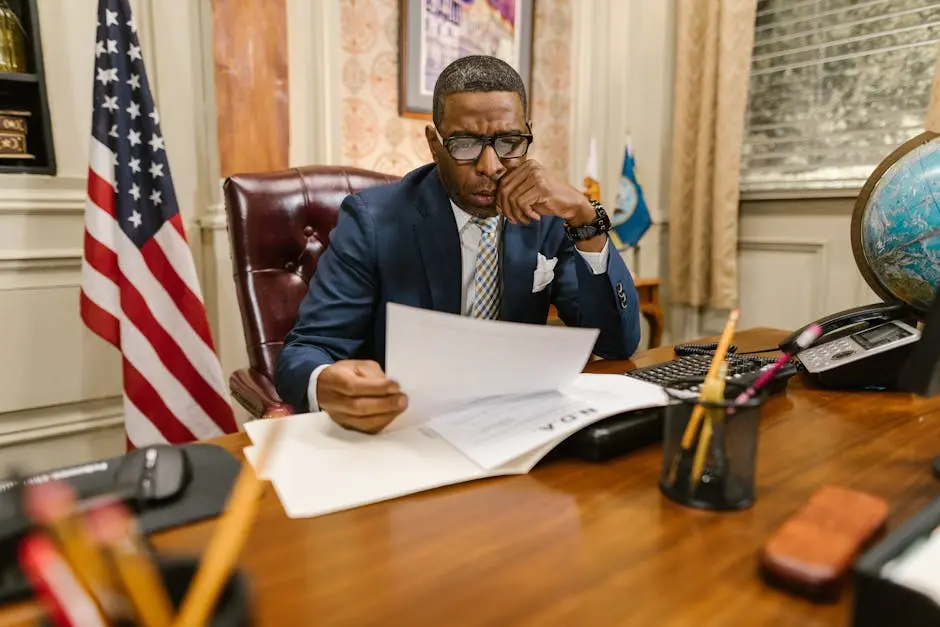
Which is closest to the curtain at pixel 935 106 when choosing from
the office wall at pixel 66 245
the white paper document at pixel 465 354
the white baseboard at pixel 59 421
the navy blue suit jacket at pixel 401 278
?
the navy blue suit jacket at pixel 401 278

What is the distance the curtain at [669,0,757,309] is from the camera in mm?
2705

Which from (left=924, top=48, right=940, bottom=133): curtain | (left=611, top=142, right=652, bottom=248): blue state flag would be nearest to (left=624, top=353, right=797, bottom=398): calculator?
(left=924, top=48, right=940, bottom=133): curtain

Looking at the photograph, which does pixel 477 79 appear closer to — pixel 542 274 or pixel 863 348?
pixel 542 274

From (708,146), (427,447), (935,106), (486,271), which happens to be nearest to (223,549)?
(427,447)

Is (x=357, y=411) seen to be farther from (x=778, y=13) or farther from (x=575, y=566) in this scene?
(x=778, y=13)

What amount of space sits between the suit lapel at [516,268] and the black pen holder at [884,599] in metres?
0.97

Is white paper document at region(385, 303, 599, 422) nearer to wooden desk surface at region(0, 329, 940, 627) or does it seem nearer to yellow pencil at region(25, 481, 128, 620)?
wooden desk surface at region(0, 329, 940, 627)

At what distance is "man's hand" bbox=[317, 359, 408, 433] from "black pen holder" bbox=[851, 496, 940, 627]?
49 cm

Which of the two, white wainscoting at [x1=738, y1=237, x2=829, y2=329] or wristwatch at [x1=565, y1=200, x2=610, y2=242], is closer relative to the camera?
wristwatch at [x1=565, y1=200, x2=610, y2=242]

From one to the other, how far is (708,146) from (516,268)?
1.89m

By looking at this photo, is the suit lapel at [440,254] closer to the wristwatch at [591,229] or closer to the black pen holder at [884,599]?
the wristwatch at [591,229]

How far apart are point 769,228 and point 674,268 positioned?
1.48 feet

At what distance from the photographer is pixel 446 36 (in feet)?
8.98

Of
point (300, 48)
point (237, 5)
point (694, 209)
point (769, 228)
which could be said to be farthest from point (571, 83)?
point (237, 5)
